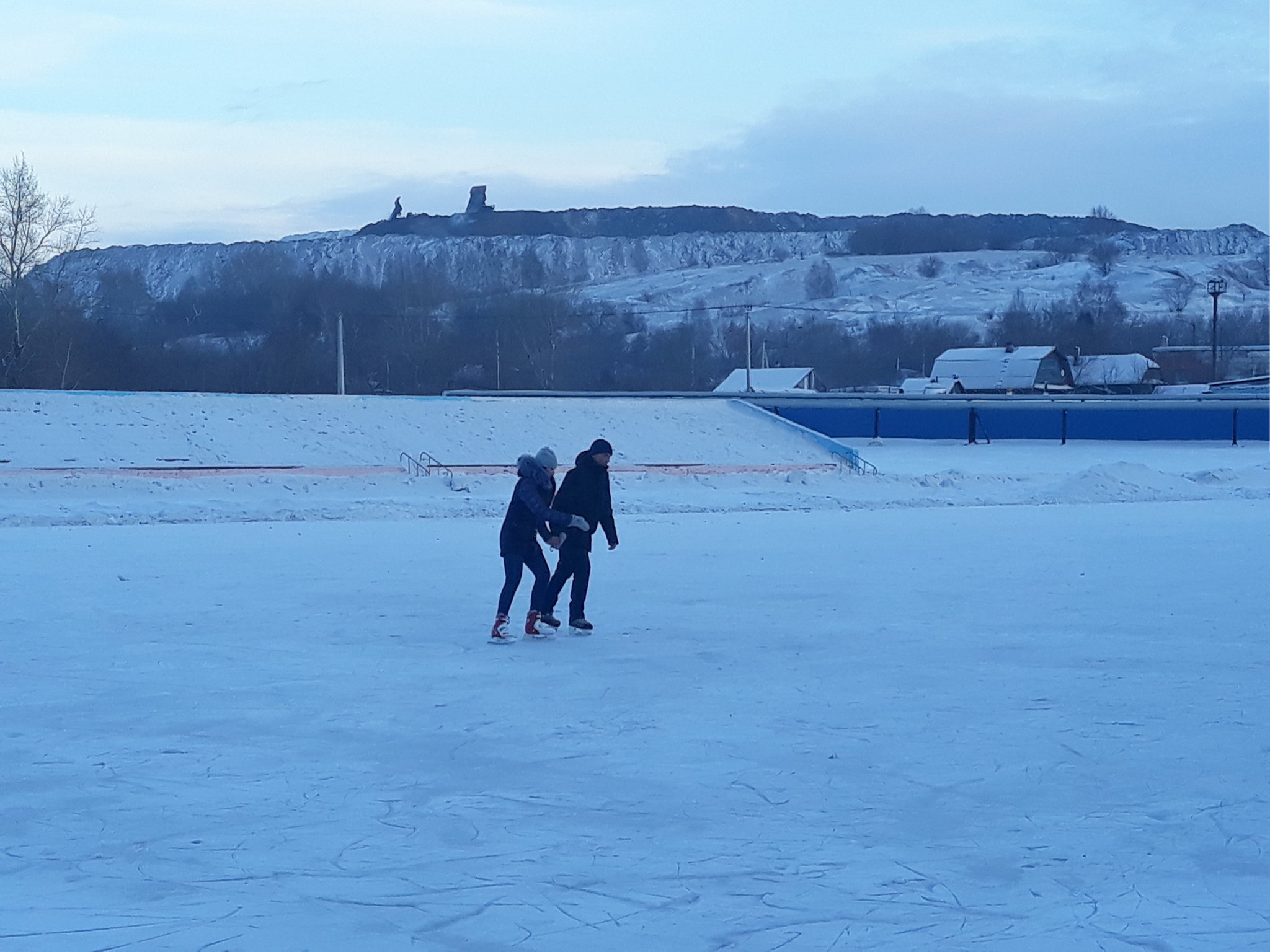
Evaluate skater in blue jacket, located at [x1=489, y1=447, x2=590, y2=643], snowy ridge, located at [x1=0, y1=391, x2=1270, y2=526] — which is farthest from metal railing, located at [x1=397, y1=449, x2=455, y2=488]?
skater in blue jacket, located at [x1=489, y1=447, x2=590, y2=643]

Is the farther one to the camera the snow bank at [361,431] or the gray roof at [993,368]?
the gray roof at [993,368]

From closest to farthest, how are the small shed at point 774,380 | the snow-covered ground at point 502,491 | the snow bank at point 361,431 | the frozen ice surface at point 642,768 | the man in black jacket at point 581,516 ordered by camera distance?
the frozen ice surface at point 642,768 → the man in black jacket at point 581,516 → the snow-covered ground at point 502,491 → the snow bank at point 361,431 → the small shed at point 774,380

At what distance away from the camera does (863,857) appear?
539 cm

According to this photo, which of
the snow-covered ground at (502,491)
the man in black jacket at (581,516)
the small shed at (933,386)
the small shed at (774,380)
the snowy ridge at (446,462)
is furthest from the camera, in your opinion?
the small shed at (774,380)

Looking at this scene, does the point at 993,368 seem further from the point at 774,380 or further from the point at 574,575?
the point at 574,575

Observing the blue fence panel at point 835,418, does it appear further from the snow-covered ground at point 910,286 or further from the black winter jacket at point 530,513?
the snow-covered ground at point 910,286

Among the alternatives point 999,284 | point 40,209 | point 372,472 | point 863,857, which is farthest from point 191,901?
point 999,284

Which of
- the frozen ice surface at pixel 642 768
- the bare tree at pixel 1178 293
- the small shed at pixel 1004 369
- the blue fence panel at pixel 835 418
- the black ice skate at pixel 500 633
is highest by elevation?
the bare tree at pixel 1178 293

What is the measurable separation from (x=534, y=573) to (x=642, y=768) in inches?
144

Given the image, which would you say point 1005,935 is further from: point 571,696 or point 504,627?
point 504,627

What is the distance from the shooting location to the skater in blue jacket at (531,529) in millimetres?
9961

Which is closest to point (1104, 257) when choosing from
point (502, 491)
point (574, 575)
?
point (502, 491)

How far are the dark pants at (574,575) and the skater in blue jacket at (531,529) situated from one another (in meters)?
0.12

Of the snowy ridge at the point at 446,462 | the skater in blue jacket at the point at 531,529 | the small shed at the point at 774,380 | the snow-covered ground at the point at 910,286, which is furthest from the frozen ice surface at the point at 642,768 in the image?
the snow-covered ground at the point at 910,286
